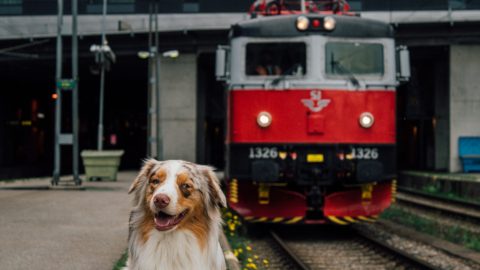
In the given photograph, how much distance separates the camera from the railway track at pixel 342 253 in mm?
8992

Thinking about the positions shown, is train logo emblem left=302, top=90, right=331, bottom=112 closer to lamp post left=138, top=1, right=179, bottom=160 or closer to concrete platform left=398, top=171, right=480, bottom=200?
concrete platform left=398, top=171, right=480, bottom=200

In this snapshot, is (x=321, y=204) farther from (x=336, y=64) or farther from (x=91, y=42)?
(x=91, y=42)

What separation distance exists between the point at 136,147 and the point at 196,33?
29256 millimetres

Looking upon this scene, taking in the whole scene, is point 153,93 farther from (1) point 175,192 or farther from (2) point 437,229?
(1) point 175,192

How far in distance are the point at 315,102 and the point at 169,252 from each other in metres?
7.42

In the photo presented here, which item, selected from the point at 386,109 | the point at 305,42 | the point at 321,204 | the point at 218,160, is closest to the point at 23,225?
the point at 321,204

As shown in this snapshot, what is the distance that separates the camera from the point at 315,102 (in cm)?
1083

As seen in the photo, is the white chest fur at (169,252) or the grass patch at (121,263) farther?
the grass patch at (121,263)

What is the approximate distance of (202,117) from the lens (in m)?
38.2

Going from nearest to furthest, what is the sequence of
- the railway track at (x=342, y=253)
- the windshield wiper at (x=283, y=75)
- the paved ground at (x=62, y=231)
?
the paved ground at (x=62, y=231), the railway track at (x=342, y=253), the windshield wiper at (x=283, y=75)

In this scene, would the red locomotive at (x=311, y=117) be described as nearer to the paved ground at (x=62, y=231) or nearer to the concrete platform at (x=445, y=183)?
the paved ground at (x=62, y=231)

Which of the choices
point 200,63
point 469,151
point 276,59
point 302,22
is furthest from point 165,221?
point 200,63

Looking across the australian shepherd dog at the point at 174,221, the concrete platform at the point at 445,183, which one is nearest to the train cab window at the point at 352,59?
the australian shepherd dog at the point at 174,221

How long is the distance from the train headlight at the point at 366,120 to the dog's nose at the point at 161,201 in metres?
7.68
